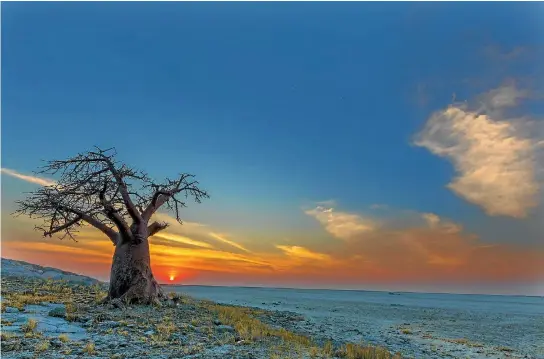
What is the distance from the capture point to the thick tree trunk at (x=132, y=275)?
1984 cm

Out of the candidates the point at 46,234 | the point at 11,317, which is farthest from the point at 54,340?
the point at 46,234

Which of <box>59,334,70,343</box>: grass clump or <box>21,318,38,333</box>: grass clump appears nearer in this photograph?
<box>59,334,70,343</box>: grass clump

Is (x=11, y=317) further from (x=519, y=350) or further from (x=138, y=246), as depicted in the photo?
(x=519, y=350)

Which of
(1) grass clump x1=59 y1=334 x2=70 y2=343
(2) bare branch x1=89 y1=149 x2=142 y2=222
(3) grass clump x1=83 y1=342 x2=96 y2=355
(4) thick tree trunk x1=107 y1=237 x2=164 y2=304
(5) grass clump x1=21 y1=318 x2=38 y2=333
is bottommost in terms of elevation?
(3) grass clump x1=83 y1=342 x2=96 y2=355

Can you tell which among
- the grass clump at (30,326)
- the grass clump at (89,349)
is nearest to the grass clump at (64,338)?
the grass clump at (89,349)

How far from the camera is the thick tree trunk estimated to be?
65.1 ft

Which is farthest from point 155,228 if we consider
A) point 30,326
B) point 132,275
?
point 30,326

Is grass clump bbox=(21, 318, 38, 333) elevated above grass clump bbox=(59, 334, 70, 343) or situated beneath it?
elevated above

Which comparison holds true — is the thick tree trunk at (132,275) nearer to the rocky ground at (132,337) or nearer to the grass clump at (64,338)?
the rocky ground at (132,337)

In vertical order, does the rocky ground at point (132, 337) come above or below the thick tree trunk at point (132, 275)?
below

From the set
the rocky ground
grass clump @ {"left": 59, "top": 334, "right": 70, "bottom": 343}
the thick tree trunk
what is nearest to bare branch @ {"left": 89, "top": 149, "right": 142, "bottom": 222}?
the thick tree trunk

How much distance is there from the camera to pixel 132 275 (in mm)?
20125

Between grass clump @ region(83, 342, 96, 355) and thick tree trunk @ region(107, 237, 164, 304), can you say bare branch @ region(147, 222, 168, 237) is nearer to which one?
thick tree trunk @ region(107, 237, 164, 304)

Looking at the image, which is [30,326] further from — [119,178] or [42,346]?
[119,178]
